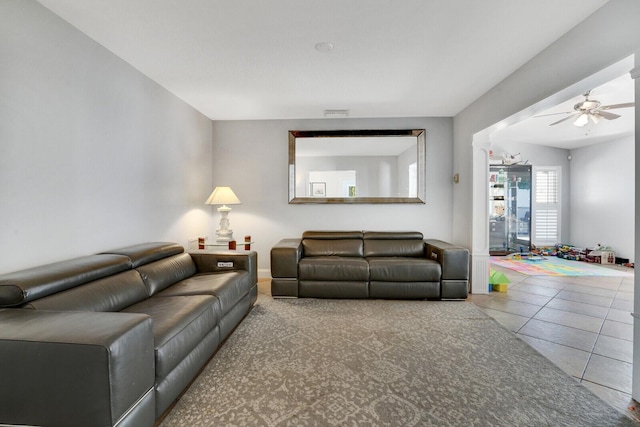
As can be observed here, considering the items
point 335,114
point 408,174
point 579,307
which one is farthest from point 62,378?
point 579,307

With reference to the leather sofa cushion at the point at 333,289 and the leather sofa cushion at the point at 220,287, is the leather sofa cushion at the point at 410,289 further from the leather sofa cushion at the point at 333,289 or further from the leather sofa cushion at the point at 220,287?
the leather sofa cushion at the point at 220,287

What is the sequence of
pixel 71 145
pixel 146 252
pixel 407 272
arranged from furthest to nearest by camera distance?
1. pixel 407 272
2. pixel 146 252
3. pixel 71 145

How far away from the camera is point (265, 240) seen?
451cm

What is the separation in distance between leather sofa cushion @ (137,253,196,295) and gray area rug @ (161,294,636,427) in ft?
2.48

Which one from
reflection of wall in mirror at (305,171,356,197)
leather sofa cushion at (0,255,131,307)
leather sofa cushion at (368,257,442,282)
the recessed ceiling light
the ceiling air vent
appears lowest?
leather sofa cushion at (368,257,442,282)

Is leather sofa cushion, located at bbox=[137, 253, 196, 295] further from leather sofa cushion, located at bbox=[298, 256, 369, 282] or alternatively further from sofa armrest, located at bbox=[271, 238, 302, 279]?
leather sofa cushion, located at bbox=[298, 256, 369, 282]

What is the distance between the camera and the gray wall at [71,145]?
67.4 inches

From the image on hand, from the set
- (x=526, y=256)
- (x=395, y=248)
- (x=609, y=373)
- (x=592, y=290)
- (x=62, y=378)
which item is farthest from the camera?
(x=526, y=256)

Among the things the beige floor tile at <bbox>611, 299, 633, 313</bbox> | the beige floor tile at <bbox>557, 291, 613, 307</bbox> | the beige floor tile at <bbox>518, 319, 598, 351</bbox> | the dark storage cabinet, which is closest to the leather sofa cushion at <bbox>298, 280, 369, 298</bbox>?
the beige floor tile at <bbox>518, 319, 598, 351</bbox>

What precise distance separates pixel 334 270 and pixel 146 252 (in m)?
2.06

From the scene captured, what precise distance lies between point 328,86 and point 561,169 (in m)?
6.99

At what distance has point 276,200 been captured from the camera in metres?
4.48

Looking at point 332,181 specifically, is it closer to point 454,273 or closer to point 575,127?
point 454,273

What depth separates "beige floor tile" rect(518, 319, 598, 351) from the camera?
2.40m
